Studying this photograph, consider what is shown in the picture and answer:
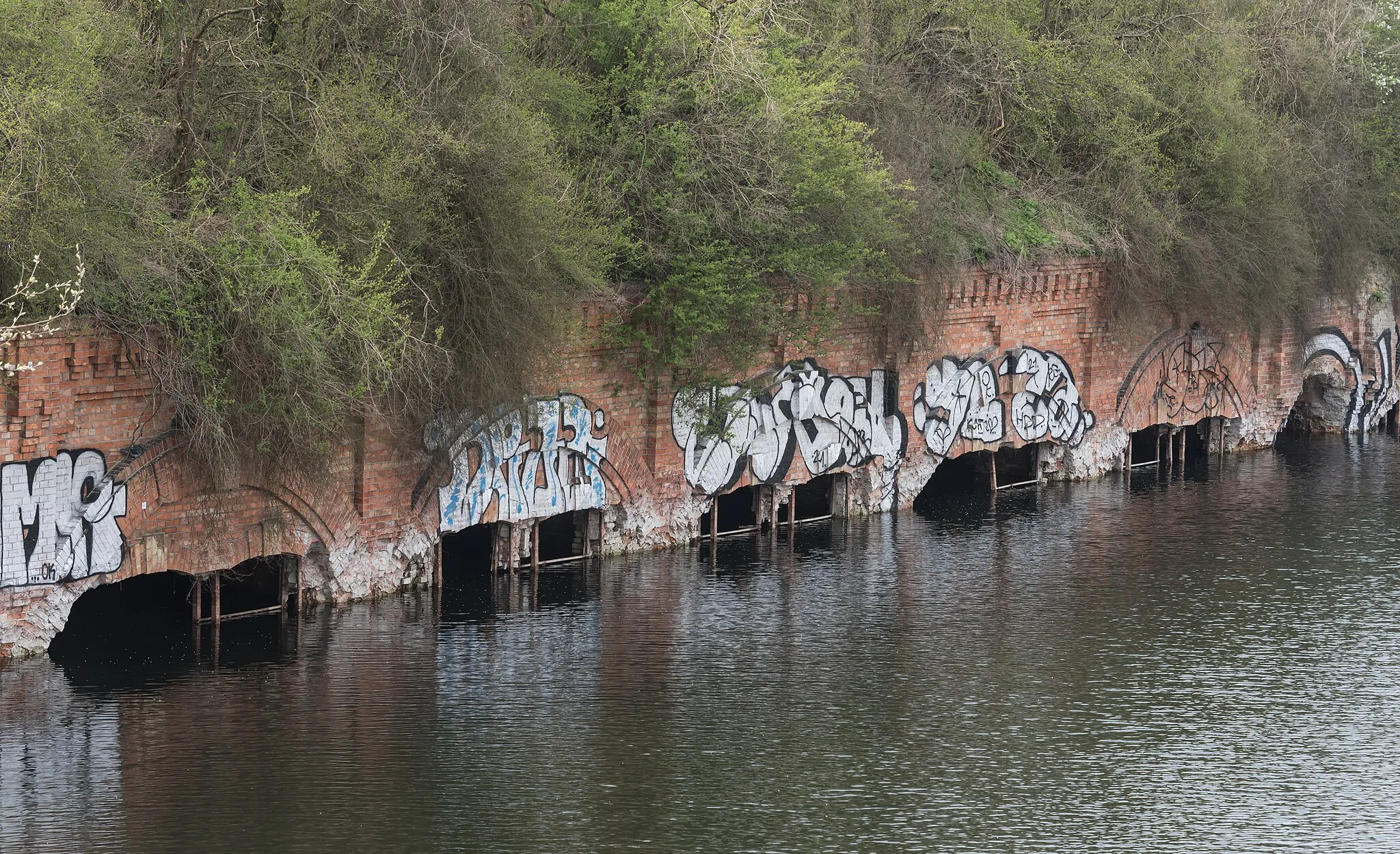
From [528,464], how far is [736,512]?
5943 mm

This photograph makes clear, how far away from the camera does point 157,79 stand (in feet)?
66.1

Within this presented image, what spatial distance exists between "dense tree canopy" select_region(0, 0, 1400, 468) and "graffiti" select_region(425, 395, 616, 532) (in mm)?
975

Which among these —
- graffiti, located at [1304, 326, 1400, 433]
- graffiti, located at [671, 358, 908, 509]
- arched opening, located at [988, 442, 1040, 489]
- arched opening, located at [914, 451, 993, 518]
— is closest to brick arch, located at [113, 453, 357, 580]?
graffiti, located at [671, 358, 908, 509]

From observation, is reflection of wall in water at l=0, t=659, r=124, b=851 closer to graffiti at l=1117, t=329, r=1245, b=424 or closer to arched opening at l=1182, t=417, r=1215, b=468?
graffiti at l=1117, t=329, r=1245, b=424

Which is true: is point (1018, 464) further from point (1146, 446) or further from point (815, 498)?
Answer: point (815, 498)

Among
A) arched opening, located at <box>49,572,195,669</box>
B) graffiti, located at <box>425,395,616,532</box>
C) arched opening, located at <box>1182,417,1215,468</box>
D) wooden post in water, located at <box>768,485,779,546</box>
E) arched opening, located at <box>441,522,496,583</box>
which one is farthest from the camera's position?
arched opening, located at <box>1182,417,1215,468</box>

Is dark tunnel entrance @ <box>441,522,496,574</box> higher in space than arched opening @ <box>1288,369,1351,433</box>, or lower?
lower

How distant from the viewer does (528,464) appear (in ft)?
77.2

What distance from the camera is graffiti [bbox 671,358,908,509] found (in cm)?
2581

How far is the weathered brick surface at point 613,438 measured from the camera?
18594 millimetres

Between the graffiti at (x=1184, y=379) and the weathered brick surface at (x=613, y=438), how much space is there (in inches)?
1.8

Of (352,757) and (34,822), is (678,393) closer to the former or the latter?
(352,757)

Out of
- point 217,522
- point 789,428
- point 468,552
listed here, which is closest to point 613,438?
point 468,552

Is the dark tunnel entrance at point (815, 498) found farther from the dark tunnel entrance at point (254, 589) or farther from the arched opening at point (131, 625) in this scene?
the arched opening at point (131, 625)
